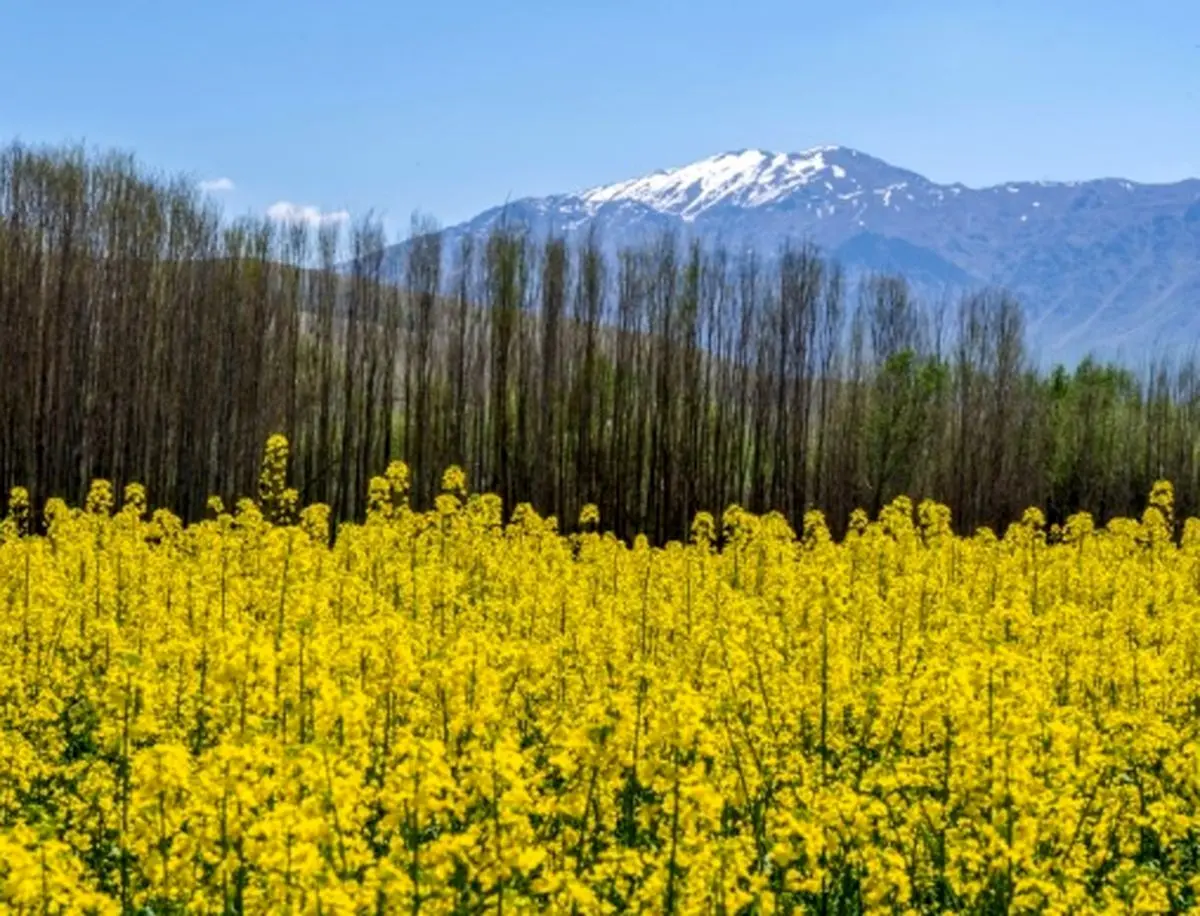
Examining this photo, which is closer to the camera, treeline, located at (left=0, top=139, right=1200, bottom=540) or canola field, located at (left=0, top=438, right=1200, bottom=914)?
canola field, located at (left=0, top=438, right=1200, bottom=914)

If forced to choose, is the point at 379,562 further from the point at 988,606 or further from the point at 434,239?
the point at 434,239

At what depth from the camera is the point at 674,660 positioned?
1002 centimetres

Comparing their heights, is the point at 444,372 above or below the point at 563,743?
above

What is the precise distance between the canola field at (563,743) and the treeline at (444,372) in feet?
38.5

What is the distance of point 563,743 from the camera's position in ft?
17.1

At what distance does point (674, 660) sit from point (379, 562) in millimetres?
5540

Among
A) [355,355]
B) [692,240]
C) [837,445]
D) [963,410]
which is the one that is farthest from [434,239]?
[963,410]

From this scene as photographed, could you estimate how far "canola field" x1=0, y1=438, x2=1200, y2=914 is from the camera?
484cm

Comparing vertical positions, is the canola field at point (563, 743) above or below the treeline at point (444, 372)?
below

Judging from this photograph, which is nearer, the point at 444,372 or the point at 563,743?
the point at 563,743

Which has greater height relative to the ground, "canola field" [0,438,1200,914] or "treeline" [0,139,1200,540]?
"treeline" [0,139,1200,540]

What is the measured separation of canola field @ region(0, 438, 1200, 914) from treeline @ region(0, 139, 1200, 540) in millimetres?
11721

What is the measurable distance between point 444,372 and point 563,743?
1095 inches

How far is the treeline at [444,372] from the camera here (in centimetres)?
2598
